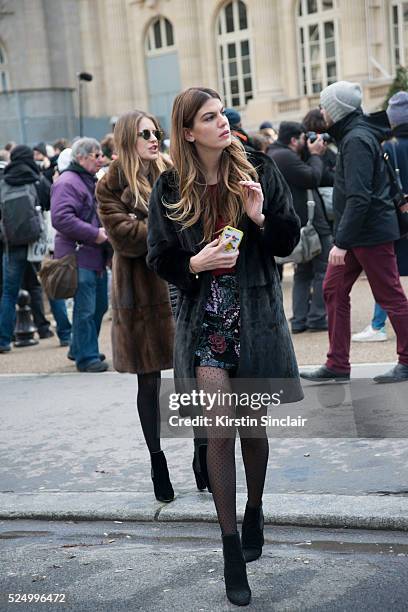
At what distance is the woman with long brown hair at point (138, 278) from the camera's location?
18.0 ft

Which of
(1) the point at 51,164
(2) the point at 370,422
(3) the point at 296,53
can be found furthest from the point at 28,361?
(3) the point at 296,53

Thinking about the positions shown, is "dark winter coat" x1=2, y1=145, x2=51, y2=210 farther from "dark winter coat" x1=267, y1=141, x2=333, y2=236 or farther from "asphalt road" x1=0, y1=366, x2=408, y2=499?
"asphalt road" x1=0, y1=366, x2=408, y2=499

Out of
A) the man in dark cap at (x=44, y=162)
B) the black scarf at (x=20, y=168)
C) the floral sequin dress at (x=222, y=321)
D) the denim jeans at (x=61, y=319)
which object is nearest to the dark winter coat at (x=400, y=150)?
the denim jeans at (x=61, y=319)

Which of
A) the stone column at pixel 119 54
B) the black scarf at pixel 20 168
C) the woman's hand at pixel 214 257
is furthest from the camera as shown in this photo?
the stone column at pixel 119 54

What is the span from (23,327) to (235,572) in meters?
7.38

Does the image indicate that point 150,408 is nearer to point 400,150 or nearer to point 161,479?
point 161,479

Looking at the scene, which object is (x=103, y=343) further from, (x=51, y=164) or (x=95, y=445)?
(x=95, y=445)

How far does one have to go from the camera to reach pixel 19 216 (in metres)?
10.6

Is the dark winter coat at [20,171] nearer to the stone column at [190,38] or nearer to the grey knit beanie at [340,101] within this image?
the grey knit beanie at [340,101]

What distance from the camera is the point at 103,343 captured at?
10633mm

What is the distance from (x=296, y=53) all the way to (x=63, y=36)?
11.8 m

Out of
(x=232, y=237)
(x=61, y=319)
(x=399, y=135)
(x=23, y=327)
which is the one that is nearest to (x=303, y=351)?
(x=399, y=135)

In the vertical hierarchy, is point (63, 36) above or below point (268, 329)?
above

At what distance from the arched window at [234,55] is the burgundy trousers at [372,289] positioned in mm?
31186
